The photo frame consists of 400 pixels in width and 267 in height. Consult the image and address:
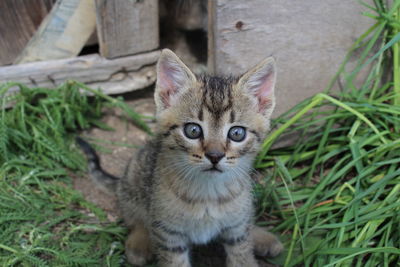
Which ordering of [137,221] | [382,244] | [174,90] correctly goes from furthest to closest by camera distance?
1. [137,221]
2. [382,244]
3. [174,90]

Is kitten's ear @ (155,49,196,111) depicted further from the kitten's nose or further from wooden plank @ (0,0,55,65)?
wooden plank @ (0,0,55,65)

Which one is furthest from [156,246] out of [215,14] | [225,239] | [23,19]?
[23,19]

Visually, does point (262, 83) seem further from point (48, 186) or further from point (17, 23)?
point (17, 23)

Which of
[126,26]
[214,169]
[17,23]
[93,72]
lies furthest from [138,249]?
[17,23]

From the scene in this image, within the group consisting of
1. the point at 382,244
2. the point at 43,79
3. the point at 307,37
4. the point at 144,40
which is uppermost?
the point at 307,37

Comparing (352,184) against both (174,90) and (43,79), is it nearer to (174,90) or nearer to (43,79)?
(174,90)
